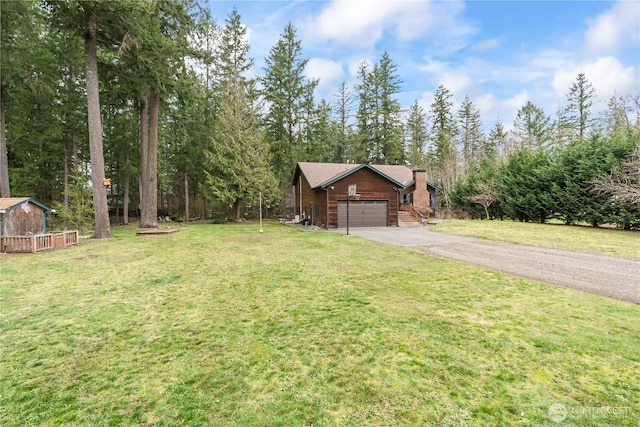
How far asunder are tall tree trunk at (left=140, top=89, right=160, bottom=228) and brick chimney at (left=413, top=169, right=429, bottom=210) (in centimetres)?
1929

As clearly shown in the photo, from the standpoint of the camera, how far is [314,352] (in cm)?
327

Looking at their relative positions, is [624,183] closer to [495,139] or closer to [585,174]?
[585,174]

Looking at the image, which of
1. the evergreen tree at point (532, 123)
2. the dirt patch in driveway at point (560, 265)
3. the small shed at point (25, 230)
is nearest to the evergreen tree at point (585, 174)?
the dirt patch in driveway at point (560, 265)

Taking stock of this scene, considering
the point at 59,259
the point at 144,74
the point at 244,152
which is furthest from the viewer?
the point at 244,152

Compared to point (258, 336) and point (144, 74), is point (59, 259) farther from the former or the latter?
point (144, 74)

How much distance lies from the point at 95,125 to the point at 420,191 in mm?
22238

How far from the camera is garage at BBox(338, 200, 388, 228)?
1936 centimetres

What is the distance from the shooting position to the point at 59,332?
383cm

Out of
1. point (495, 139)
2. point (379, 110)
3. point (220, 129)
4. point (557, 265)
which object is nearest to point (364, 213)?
point (557, 265)

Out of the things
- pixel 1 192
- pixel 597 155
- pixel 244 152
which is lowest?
pixel 1 192

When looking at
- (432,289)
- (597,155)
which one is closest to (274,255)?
(432,289)

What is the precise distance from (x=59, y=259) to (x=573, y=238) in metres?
18.5

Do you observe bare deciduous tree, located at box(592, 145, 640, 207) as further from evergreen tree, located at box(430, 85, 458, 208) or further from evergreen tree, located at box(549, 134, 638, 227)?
evergreen tree, located at box(430, 85, 458, 208)

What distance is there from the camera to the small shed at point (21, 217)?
10190 millimetres
